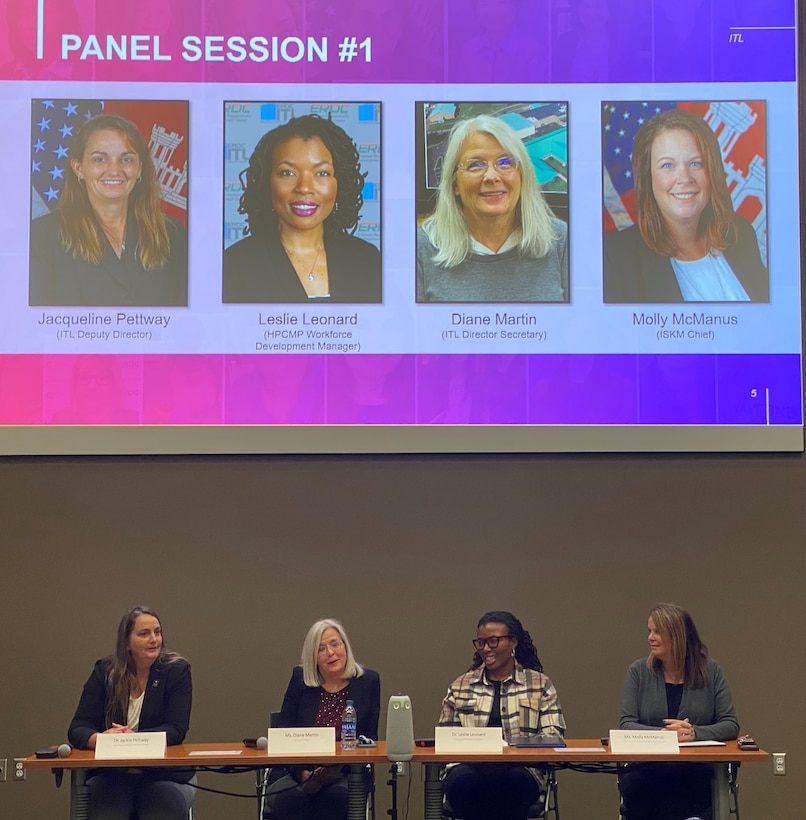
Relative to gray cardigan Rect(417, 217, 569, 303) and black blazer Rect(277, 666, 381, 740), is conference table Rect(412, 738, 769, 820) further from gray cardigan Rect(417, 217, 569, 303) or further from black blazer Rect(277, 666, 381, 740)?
gray cardigan Rect(417, 217, 569, 303)

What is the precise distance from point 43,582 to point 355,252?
209 cm

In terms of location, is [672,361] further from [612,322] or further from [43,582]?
[43,582]

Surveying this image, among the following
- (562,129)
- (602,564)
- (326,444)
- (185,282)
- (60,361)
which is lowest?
(602,564)

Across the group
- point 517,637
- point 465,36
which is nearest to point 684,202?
point 465,36

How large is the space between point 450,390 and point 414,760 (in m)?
1.87

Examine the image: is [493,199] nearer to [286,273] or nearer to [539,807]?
[286,273]

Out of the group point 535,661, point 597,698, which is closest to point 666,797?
point 535,661

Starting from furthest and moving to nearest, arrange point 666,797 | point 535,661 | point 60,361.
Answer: point 60,361
point 535,661
point 666,797

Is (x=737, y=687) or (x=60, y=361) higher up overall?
(x=60, y=361)

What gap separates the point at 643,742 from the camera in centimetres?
402

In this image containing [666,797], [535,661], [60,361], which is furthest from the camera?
[60,361]

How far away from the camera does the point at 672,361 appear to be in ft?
17.4

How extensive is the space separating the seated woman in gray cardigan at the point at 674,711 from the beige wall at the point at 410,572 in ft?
3.18

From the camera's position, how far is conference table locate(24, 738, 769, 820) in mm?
3934
